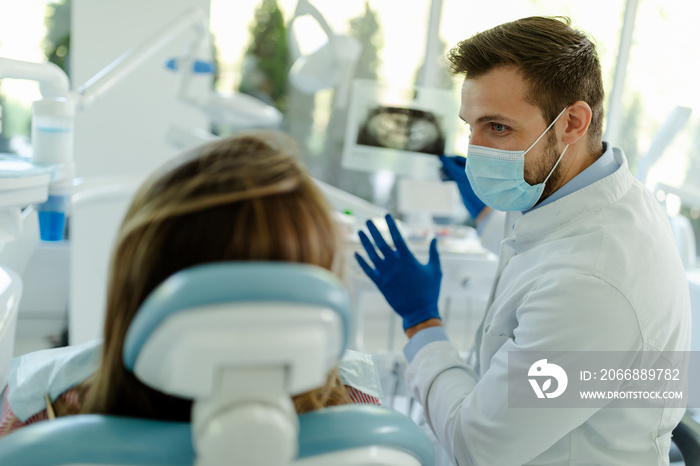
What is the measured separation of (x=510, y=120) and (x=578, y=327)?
410mm

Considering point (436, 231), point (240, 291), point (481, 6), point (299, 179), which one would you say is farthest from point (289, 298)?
point (481, 6)

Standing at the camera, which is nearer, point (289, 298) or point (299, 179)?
point (289, 298)

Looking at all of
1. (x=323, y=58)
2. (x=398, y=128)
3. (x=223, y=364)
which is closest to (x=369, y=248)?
(x=223, y=364)

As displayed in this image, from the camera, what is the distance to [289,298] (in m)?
0.37

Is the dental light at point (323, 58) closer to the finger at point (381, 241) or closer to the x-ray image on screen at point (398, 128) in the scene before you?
the x-ray image on screen at point (398, 128)

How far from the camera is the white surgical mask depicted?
1079 mm

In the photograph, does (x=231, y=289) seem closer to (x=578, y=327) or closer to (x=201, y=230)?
(x=201, y=230)

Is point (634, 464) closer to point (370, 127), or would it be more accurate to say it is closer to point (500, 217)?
point (500, 217)

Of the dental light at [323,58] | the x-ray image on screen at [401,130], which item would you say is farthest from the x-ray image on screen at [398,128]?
the dental light at [323,58]

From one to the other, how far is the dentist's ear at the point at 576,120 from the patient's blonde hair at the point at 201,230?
68 cm

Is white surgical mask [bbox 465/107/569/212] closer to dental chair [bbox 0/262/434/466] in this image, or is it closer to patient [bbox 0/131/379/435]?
patient [bbox 0/131/379/435]

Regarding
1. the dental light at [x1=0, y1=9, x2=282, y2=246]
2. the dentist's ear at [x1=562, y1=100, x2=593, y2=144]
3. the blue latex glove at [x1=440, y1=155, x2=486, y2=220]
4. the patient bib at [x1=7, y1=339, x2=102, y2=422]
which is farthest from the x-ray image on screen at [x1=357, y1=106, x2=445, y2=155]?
the patient bib at [x1=7, y1=339, x2=102, y2=422]

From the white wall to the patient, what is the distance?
1.63 meters

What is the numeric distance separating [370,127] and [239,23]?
0.78m
